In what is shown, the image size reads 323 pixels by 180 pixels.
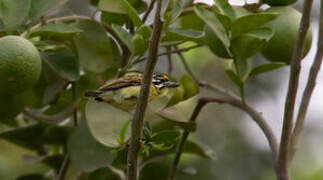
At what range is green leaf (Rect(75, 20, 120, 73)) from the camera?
3.68ft

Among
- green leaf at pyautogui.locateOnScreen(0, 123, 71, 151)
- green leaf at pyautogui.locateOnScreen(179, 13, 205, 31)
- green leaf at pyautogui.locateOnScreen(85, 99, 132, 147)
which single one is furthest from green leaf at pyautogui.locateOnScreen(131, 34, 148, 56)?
green leaf at pyautogui.locateOnScreen(0, 123, 71, 151)

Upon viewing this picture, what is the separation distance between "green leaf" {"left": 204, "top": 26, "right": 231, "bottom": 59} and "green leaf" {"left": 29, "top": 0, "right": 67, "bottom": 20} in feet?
0.76

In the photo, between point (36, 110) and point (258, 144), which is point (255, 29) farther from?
point (258, 144)

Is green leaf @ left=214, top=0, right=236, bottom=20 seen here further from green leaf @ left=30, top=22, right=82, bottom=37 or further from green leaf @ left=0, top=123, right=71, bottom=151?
green leaf @ left=0, top=123, right=71, bottom=151

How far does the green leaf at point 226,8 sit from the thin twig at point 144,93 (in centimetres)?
30

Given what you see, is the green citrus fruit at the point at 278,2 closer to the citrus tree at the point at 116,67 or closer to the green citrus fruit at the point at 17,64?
the citrus tree at the point at 116,67

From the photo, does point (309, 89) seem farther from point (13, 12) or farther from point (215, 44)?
point (13, 12)

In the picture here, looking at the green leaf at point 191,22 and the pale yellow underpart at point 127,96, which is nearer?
the pale yellow underpart at point 127,96

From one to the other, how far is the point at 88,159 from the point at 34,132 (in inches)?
7.9

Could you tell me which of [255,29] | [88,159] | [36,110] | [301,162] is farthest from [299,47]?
[301,162]

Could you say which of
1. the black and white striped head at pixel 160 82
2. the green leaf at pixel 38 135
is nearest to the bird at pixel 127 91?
the black and white striped head at pixel 160 82

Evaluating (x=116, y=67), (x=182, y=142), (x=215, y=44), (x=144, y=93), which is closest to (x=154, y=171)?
(x=182, y=142)

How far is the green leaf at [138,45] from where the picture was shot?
96cm

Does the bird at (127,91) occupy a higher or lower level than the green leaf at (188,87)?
higher
